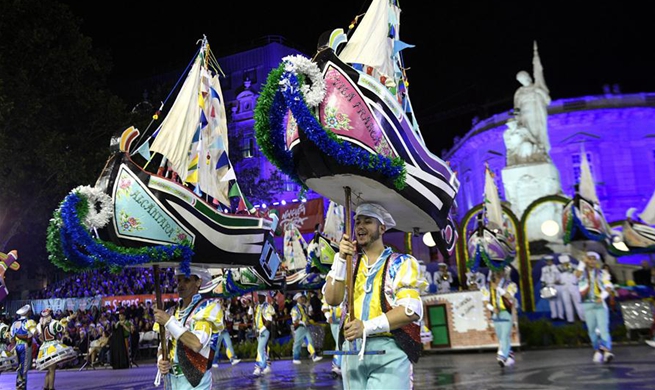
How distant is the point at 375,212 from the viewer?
5105mm

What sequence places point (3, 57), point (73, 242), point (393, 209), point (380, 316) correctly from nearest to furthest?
1. point (380, 316)
2. point (393, 209)
3. point (73, 242)
4. point (3, 57)

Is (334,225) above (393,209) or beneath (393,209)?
above

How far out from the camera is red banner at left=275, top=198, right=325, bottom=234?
120ft

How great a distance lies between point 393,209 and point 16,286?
46.4 meters

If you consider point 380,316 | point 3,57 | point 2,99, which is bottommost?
A: point 380,316

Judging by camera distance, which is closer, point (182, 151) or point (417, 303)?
point (417, 303)

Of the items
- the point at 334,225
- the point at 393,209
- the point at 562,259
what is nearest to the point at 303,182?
the point at 393,209

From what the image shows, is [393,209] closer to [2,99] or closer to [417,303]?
[417,303]

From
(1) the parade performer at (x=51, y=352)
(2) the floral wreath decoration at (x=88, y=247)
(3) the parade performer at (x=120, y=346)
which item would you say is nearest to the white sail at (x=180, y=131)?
(2) the floral wreath decoration at (x=88, y=247)

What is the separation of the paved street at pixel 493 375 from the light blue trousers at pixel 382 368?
228 inches

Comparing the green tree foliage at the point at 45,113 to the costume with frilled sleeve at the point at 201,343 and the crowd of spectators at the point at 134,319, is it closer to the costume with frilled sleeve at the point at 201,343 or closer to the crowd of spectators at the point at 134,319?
the crowd of spectators at the point at 134,319

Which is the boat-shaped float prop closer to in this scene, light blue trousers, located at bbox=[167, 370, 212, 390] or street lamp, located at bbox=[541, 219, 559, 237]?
street lamp, located at bbox=[541, 219, 559, 237]

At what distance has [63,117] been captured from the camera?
23078 millimetres

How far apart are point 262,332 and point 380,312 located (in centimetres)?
1364
